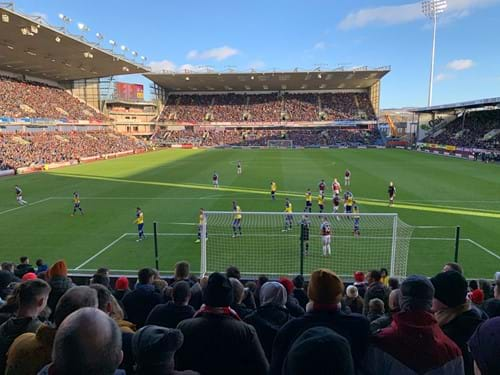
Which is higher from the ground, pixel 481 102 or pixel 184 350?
pixel 481 102

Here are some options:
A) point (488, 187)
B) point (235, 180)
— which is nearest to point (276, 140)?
point (235, 180)

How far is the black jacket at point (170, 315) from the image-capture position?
158 inches

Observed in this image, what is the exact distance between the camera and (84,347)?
6.76 feet

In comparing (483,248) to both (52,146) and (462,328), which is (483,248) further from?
(52,146)

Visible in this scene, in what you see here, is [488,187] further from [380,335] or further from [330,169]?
[380,335]

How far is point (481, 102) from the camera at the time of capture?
166ft

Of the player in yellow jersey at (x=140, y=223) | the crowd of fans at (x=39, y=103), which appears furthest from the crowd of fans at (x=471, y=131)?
the crowd of fans at (x=39, y=103)

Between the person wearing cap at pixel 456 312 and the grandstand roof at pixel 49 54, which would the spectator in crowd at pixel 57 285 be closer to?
the person wearing cap at pixel 456 312

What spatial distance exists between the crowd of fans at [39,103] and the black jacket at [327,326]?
54729 mm

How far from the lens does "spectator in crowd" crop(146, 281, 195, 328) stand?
4025 millimetres

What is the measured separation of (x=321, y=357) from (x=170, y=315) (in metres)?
2.43

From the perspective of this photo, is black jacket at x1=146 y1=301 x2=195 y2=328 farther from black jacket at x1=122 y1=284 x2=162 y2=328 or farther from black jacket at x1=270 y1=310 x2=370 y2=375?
black jacket at x1=270 y1=310 x2=370 y2=375

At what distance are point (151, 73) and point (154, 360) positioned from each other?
252 feet

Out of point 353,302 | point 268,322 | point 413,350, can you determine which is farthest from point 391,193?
point 413,350
